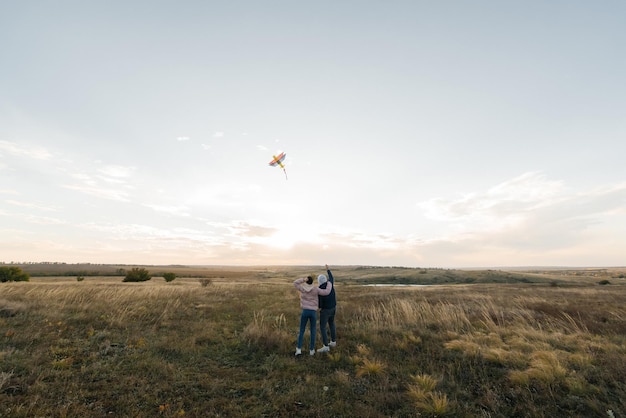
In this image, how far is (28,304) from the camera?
15516 millimetres

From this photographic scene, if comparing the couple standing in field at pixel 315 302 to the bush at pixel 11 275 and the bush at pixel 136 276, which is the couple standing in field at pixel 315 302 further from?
the bush at pixel 11 275

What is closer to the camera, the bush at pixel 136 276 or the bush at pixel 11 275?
the bush at pixel 11 275

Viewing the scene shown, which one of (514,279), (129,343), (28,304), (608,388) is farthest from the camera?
(514,279)

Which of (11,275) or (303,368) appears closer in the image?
(303,368)

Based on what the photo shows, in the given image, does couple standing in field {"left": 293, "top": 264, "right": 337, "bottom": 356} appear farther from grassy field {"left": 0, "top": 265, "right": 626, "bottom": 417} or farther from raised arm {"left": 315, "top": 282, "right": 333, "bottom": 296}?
grassy field {"left": 0, "top": 265, "right": 626, "bottom": 417}

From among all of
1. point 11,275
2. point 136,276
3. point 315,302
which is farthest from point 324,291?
point 11,275

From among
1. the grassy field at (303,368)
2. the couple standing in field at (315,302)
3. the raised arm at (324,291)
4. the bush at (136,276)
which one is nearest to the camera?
the grassy field at (303,368)

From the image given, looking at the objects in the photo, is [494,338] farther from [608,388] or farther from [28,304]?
[28,304]

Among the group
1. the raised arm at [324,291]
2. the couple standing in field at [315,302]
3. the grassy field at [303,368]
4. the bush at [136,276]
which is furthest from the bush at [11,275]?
the raised arm at [324,291]

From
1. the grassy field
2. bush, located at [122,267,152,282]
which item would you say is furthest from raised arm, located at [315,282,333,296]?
bush, located at [122,267,152,282]

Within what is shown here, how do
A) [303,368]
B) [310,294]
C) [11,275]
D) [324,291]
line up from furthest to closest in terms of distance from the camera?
[11,275], [324,291], [310,294], [303,368]

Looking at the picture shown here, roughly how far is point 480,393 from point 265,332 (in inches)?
292

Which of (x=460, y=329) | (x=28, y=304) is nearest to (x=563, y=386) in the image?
(x=460, y=329)

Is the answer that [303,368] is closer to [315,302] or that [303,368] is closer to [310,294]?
[315,302]
